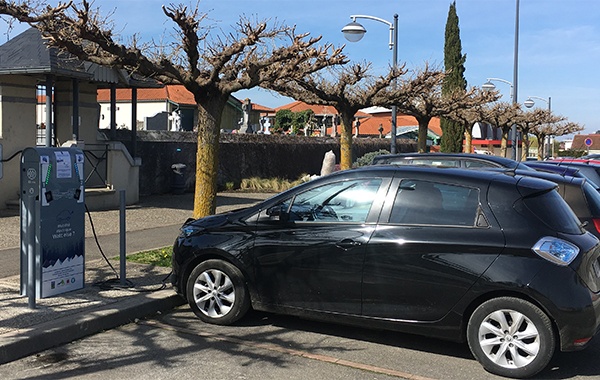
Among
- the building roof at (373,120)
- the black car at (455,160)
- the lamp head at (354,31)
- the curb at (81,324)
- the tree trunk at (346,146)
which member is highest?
the building roof at (373,120)

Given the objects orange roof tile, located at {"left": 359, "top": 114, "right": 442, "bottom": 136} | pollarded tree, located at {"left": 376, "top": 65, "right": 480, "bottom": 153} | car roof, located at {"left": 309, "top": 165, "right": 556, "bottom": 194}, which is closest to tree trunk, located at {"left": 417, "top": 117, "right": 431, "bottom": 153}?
pollarded tree, located at {"left": 376, "top": 65, "right": 480, "bottom": 153}

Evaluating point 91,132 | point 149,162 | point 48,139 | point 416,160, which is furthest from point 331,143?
point 416,160

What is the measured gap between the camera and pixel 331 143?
3011cm

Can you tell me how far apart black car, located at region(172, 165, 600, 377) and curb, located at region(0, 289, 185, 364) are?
21.9 inches

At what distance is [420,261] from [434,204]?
21.1 inches

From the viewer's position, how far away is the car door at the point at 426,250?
535cm

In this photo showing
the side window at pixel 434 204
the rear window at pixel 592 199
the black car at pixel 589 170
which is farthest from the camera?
the black car at pixel 589 170

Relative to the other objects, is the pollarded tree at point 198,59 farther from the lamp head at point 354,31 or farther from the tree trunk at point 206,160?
the lamp head at point 354,31

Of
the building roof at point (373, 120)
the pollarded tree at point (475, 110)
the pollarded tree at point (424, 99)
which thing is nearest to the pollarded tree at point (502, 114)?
the pollarded tree at point (475, 110)

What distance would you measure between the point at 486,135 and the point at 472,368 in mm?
85829

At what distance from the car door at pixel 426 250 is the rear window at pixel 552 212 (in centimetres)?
38

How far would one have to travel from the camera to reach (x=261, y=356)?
558cm

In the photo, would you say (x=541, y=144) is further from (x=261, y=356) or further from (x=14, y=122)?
(x=261, y=356)

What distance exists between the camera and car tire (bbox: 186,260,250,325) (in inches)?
249
